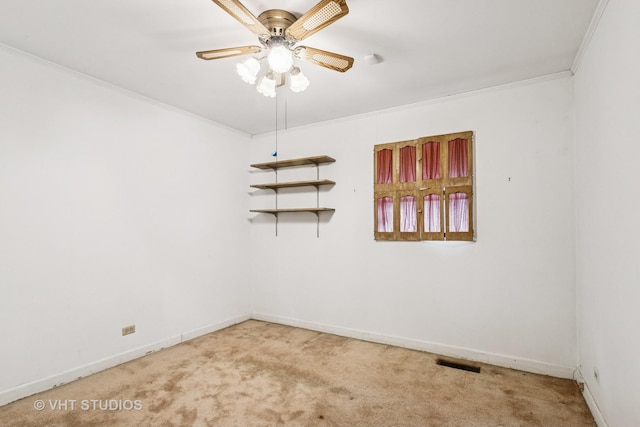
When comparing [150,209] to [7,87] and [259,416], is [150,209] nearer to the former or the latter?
[7,87]

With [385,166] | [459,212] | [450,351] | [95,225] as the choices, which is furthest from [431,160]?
[95,225]

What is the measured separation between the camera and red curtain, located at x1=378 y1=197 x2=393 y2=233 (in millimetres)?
3779

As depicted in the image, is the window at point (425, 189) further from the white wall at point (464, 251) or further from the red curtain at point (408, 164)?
the white wall at point (464, 251)

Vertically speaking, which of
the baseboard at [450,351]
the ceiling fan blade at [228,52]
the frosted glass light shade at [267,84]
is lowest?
the baseboard at [450,351]

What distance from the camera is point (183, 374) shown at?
2.98m

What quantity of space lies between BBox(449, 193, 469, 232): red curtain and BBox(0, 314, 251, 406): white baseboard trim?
3210mm

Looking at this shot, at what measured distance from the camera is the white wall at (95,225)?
2572 millimetres

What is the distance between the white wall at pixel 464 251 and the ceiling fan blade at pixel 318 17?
2.02 meters

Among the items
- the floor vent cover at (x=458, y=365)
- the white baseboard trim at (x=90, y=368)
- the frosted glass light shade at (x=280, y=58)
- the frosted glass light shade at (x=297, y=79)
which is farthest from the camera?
the floor vent cover at (x=458, y=365)

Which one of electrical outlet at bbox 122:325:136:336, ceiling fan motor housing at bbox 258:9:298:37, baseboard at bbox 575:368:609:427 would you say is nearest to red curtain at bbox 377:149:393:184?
ceiling fan motor housing at bbox 258:9:298:37

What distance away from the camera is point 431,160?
11.6 ft

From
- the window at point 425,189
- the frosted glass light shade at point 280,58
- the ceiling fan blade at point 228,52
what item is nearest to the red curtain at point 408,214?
the window at point 425,189

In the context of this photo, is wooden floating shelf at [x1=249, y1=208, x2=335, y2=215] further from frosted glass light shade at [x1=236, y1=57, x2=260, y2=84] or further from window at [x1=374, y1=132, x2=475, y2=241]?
frosted glass light shade at [x1=236, y1=57, x2=260, y2=84]

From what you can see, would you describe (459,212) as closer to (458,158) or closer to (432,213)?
(432,213)
